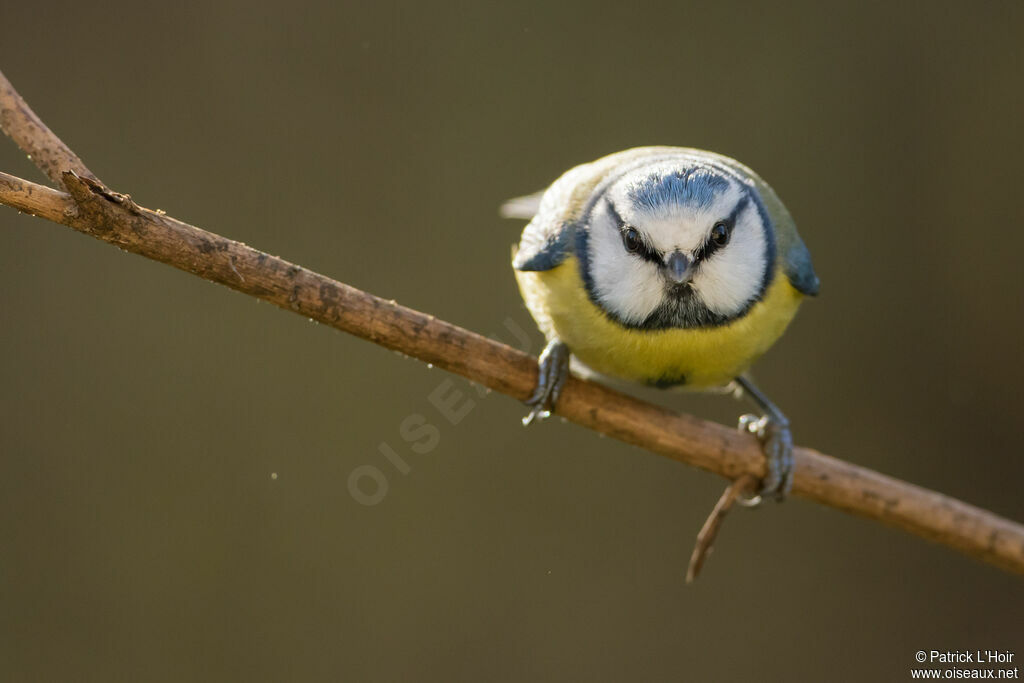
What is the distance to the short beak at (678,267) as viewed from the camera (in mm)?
1437

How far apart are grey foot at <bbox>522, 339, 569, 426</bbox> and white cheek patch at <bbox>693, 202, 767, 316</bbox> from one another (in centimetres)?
28

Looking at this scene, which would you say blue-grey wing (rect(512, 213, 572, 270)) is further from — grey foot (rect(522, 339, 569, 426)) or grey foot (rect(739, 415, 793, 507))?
grey foot (rect(739, 415, 793, 507))

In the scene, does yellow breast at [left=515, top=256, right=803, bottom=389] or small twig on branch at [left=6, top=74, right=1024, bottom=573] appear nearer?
small twig on branch at [left=6, top=74, right=1024, bottom=573]

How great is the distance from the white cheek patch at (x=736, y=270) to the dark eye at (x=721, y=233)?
0.01 m

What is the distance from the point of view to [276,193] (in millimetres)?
2631

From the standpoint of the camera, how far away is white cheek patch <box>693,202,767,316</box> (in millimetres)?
1498

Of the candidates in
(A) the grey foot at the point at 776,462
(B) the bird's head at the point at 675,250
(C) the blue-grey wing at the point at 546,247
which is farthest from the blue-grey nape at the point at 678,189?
(A) the grey foot at the point at 776,462

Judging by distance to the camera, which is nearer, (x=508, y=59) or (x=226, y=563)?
(x=226, y=563)

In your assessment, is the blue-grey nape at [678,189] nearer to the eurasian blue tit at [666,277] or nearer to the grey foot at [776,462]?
the eurasian blue tit at [666,277]

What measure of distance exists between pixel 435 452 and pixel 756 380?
923 millimetres

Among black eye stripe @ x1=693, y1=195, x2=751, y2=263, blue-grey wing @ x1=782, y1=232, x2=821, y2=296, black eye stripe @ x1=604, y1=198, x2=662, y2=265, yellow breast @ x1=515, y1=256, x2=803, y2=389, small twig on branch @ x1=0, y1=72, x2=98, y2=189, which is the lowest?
small twig on branch @ x1=0, y1=72, x2=98, y2=189

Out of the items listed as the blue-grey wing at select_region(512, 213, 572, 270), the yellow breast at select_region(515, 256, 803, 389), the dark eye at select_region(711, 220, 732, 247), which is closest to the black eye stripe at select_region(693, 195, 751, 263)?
the dark eye at select_region(711, 220, 732, 247)

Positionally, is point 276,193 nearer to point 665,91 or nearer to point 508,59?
point 508,59

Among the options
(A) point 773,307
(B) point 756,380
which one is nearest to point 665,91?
(B) point 756,380
